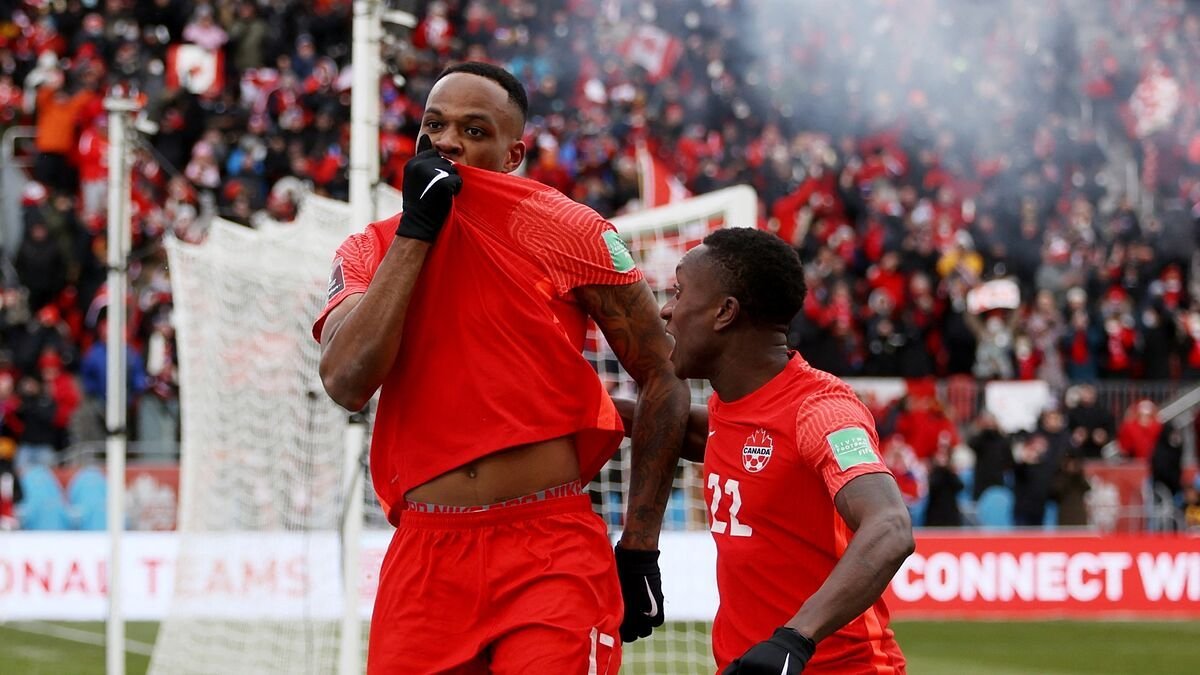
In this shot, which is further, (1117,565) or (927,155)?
(927,155)

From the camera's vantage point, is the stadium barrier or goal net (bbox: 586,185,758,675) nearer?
goal net (bbox: 586,185,758,675)

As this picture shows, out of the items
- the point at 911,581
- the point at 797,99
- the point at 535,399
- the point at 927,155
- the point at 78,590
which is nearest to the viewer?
the point at 535,399

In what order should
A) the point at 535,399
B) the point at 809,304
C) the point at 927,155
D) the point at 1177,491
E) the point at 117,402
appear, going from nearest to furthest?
the point at 535,399 → the point at 117,402 → the point at 1177,491 → the point at 809,304 → the point at 927,155

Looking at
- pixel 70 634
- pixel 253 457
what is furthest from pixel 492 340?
pixel 70 634

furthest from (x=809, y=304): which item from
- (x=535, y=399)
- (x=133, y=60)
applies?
(x=535, y=399)

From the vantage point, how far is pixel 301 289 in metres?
10.2

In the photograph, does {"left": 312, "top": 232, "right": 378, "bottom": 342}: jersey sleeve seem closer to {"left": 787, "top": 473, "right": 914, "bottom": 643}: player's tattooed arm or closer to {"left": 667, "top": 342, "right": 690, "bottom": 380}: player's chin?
{"left": 667, "top": 342, "right": 690, "bottom": 380}: player's chin

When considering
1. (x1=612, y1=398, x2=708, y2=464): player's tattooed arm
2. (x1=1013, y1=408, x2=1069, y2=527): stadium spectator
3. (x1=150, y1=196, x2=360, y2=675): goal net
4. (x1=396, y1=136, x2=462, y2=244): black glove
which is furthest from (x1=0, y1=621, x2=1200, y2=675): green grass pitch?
(x1=396, y1=136, x2=462, y2=244): black glove

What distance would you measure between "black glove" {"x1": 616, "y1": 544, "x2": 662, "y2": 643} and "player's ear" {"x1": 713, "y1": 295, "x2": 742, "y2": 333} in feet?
1.97

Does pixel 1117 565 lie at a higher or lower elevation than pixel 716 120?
lower

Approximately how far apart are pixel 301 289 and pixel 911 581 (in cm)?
778

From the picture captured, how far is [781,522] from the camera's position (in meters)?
4.40

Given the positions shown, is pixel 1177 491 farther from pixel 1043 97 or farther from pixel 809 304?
pixel 1043 97

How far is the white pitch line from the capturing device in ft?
45.3
